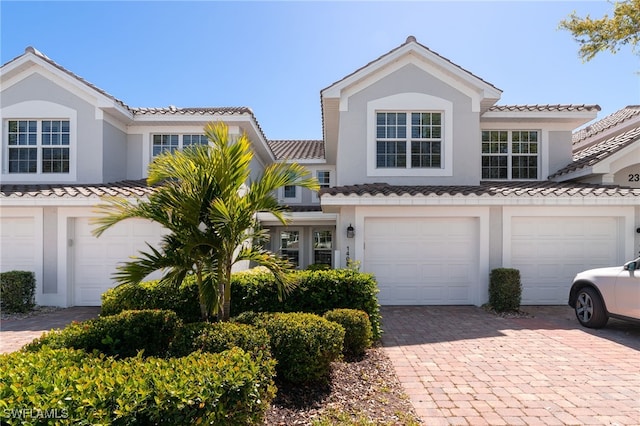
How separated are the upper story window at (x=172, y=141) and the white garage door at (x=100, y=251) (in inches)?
144

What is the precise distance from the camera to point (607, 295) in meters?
6.70

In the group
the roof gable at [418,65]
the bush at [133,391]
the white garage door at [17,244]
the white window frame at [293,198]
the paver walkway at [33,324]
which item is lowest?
the paver walkway at [33,324]

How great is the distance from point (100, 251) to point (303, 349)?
7.85m

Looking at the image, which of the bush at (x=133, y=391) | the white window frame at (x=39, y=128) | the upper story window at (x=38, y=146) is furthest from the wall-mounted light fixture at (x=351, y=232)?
the upper story window at (x=38, y=146)

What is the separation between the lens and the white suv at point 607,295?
6.29 m

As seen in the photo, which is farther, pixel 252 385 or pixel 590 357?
pixel 590 357

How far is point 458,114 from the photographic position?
10.3 m

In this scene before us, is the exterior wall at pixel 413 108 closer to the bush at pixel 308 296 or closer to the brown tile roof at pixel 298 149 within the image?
the bush at pixel 308 296

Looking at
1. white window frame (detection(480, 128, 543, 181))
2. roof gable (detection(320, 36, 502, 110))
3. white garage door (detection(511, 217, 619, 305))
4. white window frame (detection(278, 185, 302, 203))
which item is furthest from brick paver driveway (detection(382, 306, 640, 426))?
white window frame (detection(278, 185, 302, 203))

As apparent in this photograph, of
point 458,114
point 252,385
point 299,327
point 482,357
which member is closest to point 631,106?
point 458,114

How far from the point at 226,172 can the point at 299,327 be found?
2280 mm

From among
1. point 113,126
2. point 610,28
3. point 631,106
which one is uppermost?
point 631,106

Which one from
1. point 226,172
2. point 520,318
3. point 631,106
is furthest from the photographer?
point 631,106

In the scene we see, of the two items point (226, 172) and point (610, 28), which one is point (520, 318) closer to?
point (610, 28)
